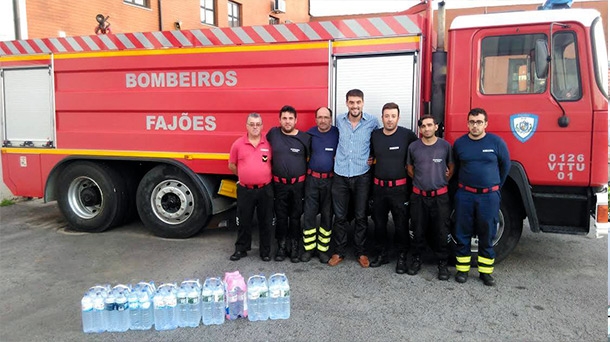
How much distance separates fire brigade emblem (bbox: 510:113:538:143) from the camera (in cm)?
422

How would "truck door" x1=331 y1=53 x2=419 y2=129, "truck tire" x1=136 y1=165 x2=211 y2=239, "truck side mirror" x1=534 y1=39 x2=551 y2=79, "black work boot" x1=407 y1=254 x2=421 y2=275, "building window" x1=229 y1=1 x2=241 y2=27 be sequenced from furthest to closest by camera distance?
"building window" x1=229 y1=1 x2=241 y2=27, "truck tire" x1=136 y1=165 x2=211 y2=239, "truck door" x1=331 y1=53 x2=419 y2=129, "black work boot" x1=407 y1=254 x2=421 y2=275, "truck side mirror" x1=534 y1=39 x2=551 y2=79

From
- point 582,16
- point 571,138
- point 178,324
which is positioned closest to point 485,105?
point 571,138

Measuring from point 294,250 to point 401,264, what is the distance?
112cm

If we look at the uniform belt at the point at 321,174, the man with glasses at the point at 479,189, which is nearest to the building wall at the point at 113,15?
the uniform belt at the point at 321,174

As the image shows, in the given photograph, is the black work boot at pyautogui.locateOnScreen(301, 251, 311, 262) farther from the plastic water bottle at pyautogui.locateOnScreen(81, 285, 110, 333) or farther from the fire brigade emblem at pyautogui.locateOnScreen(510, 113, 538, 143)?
the fire brigade emblem at pyautogui.locateOnScreen(510, 113, 538, 143)

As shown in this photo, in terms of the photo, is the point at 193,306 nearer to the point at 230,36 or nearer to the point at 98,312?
the point at 98,312

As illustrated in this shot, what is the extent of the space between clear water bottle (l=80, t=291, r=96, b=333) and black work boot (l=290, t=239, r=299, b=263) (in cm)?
205

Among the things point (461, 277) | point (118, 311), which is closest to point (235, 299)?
point (118, 311)

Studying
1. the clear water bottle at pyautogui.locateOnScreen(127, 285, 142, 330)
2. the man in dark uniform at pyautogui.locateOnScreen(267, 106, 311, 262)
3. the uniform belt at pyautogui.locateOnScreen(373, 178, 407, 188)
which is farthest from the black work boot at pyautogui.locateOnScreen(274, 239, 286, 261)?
the clear water bottle at pyautogui.locateOnScreen(127, 285, 142, 330)

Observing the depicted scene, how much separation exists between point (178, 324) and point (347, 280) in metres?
1.60

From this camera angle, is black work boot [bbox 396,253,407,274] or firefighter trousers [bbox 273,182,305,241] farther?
firefighter trousers [bbox 273,182,305,241]

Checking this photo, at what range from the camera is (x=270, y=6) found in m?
18.6

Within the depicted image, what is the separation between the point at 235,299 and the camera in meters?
3.58

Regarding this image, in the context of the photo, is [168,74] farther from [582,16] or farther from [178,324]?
[582,16]
